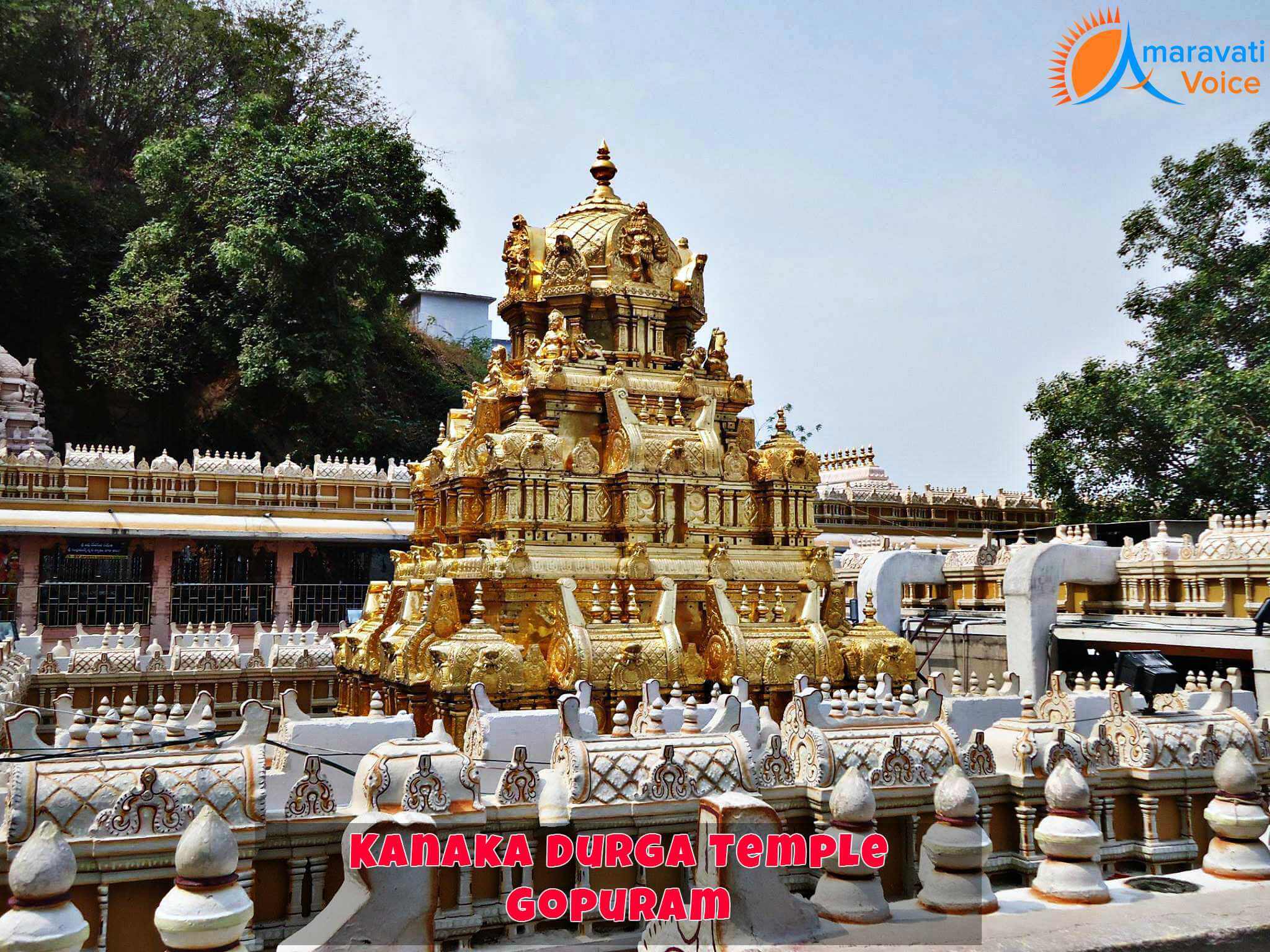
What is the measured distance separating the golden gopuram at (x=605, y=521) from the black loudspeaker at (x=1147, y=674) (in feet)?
11.4

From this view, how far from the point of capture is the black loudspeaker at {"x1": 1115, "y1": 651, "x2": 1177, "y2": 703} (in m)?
10.1

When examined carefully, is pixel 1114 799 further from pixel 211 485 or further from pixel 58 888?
pixel 211 485

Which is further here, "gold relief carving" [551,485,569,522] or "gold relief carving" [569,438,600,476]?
"gold relief carving" [569,438,600,476]

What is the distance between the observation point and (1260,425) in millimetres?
27484

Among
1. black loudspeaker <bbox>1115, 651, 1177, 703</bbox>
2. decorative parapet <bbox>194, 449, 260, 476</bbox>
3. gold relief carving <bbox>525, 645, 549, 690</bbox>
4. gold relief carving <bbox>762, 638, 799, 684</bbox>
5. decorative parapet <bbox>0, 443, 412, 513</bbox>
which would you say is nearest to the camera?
black loudspeaker <bbox>1115, 651, 1177, 703</bbox>

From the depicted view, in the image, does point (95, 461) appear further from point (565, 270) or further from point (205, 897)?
point (205, 897)

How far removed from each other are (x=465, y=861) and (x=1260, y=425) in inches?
1101

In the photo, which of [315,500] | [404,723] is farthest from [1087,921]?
[315,500]

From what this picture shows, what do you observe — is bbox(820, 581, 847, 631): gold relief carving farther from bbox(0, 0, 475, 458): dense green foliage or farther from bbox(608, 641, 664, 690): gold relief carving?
bbox(0, 0, 475, 458): dense green foliage

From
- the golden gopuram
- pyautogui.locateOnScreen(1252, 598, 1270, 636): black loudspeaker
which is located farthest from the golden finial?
pyautogui.locateOnScreen(1252, 598, 1270, 636): black loudspeaker

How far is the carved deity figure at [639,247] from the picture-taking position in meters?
15.2

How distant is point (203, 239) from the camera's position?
128 ft

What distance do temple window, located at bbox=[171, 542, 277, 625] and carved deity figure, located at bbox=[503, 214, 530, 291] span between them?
48.5ft

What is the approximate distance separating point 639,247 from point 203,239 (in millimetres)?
29892
